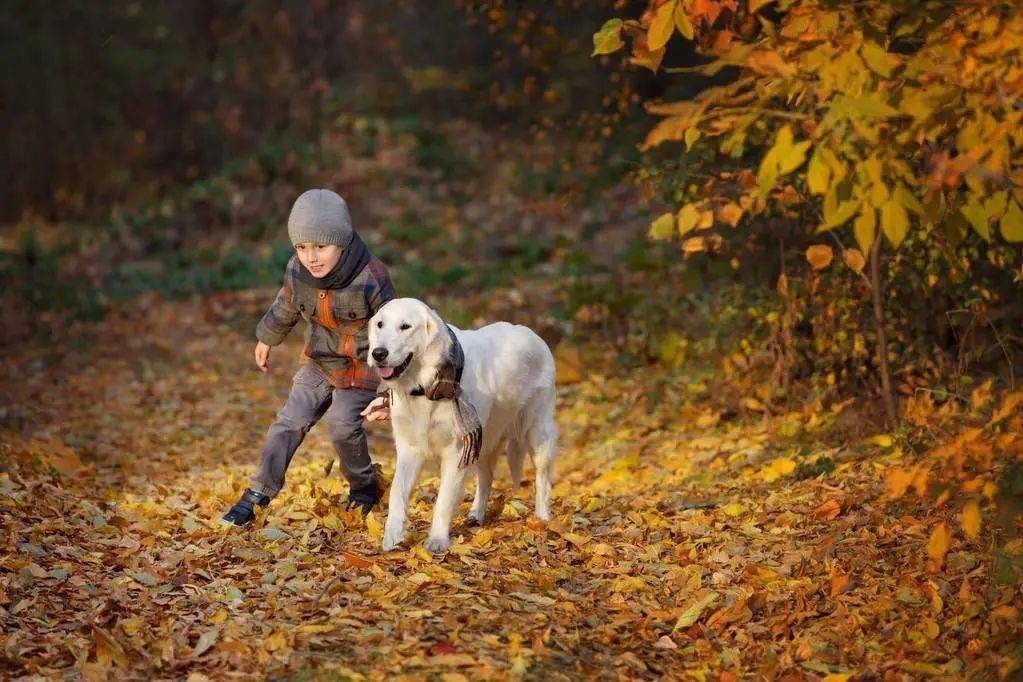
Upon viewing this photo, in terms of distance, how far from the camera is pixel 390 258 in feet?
49.3

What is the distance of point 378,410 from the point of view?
17.6ft

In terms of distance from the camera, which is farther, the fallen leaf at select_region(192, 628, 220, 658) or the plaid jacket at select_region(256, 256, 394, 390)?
the plaid jacket at select_region(256, 256, 394, 390)

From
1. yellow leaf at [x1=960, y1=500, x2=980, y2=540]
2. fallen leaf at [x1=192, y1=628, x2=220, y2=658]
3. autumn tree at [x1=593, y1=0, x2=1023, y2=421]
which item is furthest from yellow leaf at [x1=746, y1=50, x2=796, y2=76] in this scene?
fallen leaf at [x1=192, y1=628, x2=220, y2=658]

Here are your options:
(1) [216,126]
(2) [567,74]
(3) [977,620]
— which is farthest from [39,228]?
(3) [977,620]

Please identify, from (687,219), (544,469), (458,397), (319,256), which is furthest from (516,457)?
(687,219)

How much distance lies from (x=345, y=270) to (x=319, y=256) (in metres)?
0.14

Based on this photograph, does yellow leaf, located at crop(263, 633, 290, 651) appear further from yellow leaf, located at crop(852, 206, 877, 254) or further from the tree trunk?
the tree trunk

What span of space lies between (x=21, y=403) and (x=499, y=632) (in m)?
6.41

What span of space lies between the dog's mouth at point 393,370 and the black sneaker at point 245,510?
1.24m

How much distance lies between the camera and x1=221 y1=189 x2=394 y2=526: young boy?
18.0 ft

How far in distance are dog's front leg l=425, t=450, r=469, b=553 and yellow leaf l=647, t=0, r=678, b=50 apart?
1948 millimetres

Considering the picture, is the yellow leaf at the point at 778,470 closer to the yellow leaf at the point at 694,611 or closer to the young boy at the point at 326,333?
the yellow leaf at the point at 694,611

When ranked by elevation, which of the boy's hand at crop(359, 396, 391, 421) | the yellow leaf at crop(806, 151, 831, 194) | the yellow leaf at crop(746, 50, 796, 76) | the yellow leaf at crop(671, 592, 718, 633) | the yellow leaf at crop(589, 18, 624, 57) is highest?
the yellow leaf at crop(589, 18, 624, 57)

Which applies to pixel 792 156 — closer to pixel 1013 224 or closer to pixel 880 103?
pixel 880 103
